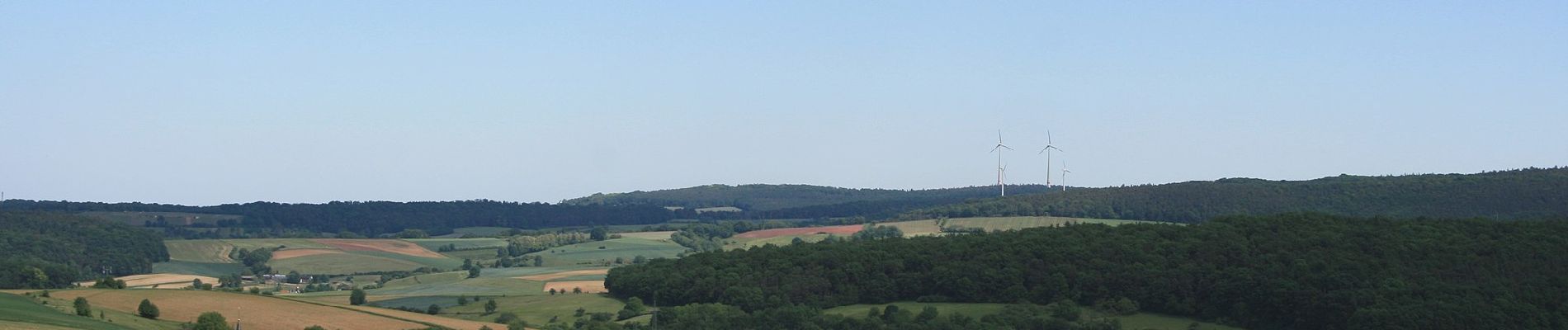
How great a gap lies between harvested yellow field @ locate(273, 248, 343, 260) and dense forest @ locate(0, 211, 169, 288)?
34.4ft

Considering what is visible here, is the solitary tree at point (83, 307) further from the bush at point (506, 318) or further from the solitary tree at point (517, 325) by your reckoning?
the bush at point (506, 318)

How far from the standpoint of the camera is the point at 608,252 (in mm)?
175625

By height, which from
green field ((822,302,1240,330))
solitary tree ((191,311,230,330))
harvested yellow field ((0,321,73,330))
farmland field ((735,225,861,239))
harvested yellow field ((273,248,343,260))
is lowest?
solitary tree ((191,311,230,330))

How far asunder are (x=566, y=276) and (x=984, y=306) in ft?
158

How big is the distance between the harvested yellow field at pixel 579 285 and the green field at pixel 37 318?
4821 centimetres

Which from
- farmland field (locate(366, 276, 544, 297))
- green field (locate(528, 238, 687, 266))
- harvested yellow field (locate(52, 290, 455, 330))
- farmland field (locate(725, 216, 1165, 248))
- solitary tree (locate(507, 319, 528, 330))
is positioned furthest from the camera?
farmland field (locate(725, 216, 1165, 248))

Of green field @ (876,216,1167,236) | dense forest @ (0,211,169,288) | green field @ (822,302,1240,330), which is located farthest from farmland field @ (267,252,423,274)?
green field @ (822,302,1240,330)

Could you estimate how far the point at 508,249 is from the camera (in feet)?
620

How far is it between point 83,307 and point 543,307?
35.0m

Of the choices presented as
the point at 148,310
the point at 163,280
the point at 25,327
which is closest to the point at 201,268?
the point at 163,280

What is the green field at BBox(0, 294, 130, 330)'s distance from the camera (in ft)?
210

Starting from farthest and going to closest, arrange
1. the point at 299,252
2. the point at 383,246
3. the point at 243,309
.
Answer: the point at 383,246
the point at 299,252
the point at 243,309

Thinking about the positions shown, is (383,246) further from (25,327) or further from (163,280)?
(25,327)

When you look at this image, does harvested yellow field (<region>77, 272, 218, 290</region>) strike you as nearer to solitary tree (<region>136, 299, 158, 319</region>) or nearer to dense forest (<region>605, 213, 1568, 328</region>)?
dense forest (<region>605, 213, 1568, 328</region>)
